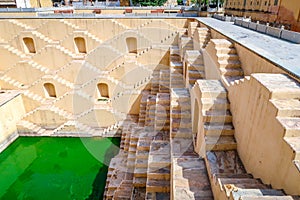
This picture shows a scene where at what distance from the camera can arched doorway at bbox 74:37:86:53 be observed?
1045 cm

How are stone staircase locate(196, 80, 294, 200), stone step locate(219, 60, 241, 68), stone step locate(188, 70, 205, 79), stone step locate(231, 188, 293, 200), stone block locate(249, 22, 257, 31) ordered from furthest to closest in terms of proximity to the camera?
stone block locate(249, 22, 257, 31) < stone step locate(188, 70, 205, 79) < stone step locate(219, 60, 241, 68) < stone staircase locate(196, 80, 294, 200) < stone step locate(231, 188, 293, 200)

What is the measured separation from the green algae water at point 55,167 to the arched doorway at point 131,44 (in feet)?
13.9

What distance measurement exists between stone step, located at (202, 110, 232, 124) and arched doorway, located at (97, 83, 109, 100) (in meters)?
6.88

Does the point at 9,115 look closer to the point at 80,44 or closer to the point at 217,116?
the point at 80,44

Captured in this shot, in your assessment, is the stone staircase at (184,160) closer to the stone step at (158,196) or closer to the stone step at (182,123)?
the stone step at (182,123)

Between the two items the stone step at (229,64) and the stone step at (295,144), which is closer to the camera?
the stone step at (295,144)

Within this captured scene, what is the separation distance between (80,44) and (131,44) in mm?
2485

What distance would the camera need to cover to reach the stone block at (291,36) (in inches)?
191

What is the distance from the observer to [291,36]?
507cm

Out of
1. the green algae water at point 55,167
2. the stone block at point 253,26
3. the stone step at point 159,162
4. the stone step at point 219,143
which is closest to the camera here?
the stone step at point 219,143

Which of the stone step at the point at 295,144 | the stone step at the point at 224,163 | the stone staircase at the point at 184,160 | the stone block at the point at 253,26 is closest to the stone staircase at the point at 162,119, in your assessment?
the stone staircase at the point at 184,160

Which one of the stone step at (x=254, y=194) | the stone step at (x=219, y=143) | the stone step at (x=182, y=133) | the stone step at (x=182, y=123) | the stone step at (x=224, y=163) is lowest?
the stone step at (x=182, y=133)

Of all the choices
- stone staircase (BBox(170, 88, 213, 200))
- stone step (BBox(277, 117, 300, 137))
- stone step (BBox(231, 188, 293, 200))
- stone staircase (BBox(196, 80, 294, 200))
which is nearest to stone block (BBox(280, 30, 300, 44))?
stone staircase (BBox(196, 80, 294, 200))

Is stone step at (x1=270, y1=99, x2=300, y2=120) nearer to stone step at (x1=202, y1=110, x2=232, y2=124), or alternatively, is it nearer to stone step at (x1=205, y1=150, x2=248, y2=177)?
stone step at (x1=205, y1=150, x2=248, y2=177)
